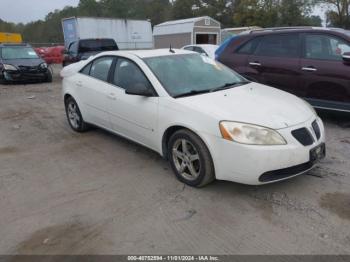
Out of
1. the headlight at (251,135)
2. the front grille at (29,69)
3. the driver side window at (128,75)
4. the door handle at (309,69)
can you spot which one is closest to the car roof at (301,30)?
the door handle at (309,69)

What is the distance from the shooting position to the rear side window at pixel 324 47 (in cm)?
580

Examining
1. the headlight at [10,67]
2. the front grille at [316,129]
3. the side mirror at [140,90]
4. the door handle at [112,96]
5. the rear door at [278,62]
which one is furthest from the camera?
the headlight at [10,67]

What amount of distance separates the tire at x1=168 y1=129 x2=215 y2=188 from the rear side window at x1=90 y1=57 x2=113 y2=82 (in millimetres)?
1810

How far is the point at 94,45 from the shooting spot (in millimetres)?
14906

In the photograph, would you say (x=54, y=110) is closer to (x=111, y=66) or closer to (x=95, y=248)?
(x=111, y=66)

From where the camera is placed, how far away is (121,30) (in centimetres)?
2564

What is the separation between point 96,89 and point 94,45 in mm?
10394

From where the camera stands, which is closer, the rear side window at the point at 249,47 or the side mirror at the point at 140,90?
the side mirror at the point at 140,90

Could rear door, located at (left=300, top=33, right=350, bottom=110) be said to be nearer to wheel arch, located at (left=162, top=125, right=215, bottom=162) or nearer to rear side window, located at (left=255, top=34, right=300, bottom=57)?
rear side window, located at (left=255, top=34, right=300, bottom=57)

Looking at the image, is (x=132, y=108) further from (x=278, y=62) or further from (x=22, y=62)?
(x=22, y=62)

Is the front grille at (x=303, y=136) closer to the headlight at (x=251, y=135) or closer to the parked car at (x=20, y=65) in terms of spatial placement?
the headlight at (x=251, y=135)

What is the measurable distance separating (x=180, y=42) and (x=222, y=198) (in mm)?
27510

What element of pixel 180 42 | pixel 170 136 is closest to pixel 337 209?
pixel 170 136

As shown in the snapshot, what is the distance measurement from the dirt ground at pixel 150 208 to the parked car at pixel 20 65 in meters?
8.83
